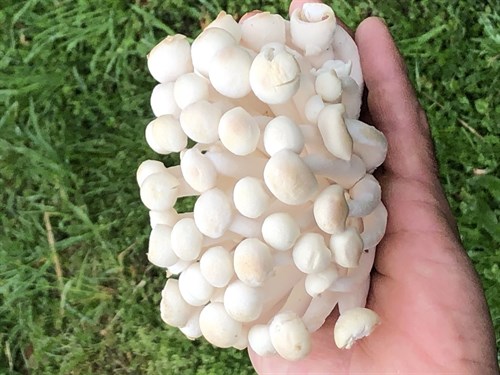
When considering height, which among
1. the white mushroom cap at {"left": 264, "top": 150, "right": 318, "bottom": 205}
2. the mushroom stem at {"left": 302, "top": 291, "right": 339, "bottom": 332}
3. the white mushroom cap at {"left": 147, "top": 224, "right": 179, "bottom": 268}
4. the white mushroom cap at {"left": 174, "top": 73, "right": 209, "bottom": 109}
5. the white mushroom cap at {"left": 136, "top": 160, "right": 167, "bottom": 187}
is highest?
the white mushroom cap at {"left": 174, "top": 73, "right": 209, "bottom": 109}

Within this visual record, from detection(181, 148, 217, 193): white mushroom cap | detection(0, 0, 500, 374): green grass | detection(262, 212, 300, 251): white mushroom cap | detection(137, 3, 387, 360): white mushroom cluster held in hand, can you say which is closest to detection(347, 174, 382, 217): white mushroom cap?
detection(137, 3, 387, 360): white mushroom cluster held in hand

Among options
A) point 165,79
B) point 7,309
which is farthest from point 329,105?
point 7,309

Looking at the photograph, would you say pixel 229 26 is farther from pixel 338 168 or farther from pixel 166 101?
pixel 338 168

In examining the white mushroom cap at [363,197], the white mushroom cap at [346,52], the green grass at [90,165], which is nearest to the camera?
the white mushroom cap at [363,197]

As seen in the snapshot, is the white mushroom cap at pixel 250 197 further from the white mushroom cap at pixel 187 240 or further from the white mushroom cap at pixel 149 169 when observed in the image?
the white mushroom cap at pixel 149 169

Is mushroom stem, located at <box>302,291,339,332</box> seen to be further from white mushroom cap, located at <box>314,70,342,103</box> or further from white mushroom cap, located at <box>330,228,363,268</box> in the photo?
white mushroom cap, located at <box>314,70,342,103</box>

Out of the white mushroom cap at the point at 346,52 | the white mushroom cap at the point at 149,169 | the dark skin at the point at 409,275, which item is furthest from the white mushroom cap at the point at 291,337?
the white mushroom cap at the point at 346,52

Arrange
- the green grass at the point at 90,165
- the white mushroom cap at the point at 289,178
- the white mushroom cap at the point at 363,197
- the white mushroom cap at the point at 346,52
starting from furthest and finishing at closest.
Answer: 1. the green grass at the point at 90,165
2. the white mushroom cap at the point at 346,52
3. the white mushroom cap at the point at 363,197
4. the white mushroom cap at the point at 289,178

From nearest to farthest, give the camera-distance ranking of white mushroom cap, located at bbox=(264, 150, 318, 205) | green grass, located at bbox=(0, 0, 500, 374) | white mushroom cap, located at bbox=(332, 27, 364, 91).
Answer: white mushroom cap, located at bbox=(264, 150, 318, 205)
white mushroom cap, located at bbox=(332, 27, 364, 91)
green grass, located at bbox=(0, 0, 500, 374)
